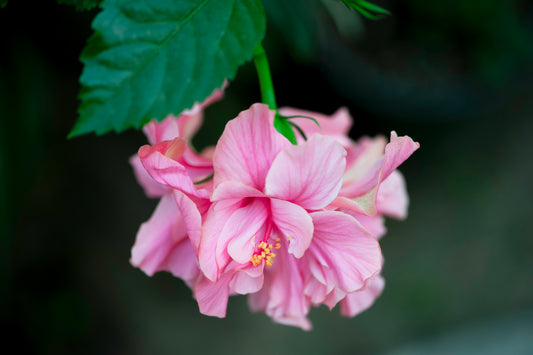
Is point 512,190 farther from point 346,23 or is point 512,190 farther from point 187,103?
point 187,103

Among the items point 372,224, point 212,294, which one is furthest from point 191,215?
point 372,224

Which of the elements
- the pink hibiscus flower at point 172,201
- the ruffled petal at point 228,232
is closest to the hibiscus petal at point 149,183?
the pink hibiscus flower at point 172,201

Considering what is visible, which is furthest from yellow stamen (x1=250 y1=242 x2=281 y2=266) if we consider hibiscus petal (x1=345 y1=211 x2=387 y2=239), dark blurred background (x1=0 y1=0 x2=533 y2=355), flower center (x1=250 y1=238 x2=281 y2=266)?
dark blurred background (x1=0 y1=0 x2=533 y2=355)

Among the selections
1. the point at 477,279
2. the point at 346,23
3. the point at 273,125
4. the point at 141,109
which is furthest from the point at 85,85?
the point at 477,279

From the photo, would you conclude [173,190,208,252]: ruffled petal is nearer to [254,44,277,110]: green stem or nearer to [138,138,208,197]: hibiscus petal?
[138,138,208,197]: hibiscus petal

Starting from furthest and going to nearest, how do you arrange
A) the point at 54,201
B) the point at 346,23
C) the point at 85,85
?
the point at 54,201 → the point at 346,23 → the point at 85,85

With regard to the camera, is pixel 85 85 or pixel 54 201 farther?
pixel 54 201

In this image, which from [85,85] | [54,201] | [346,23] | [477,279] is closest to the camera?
[85,85]
